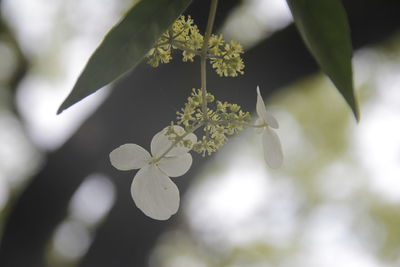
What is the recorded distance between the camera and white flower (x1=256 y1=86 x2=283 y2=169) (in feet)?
1.06

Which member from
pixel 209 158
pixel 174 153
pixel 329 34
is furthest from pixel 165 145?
pixel 209 158

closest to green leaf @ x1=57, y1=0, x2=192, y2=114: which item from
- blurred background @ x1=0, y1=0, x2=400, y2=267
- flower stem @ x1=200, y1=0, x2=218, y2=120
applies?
flower stem @ x1=200, y1=0, x2=218, y2=120

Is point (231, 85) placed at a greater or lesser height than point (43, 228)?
greater

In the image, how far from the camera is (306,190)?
2.16 meters

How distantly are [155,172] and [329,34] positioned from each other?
0.13 metres

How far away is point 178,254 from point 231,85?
1.23 meters

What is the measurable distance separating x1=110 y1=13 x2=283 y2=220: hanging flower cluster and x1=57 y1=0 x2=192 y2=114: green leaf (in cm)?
3

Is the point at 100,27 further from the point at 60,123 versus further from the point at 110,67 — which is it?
the point at 110,67

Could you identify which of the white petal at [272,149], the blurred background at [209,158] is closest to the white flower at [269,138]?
the white petal at [272,149]

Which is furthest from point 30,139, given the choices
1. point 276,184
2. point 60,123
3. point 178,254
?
point 276,184

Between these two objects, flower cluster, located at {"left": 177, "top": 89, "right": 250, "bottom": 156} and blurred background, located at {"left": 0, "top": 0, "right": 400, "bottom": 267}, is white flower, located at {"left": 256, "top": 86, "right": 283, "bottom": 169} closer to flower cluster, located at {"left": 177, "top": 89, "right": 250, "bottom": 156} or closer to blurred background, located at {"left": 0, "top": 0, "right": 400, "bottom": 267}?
flower cluster, located at {"left": 177, "top": 89, "right": 250, "bottom": 156}

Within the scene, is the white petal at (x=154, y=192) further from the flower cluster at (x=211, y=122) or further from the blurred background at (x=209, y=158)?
the blurred background at (x=209, y=158)

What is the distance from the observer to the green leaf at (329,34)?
0.27 metres

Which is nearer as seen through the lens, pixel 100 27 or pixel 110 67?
pixel 110 67
